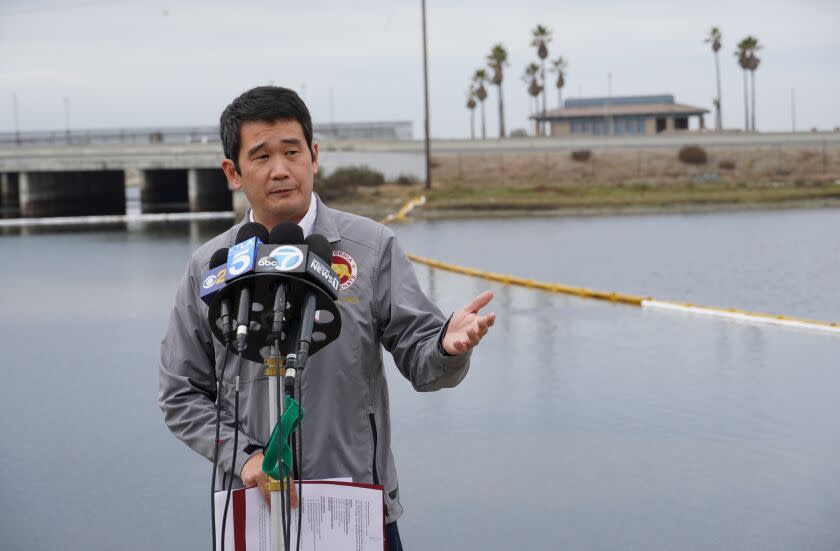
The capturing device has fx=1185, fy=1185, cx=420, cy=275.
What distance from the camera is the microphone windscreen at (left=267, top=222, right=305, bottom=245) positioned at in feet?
9.55

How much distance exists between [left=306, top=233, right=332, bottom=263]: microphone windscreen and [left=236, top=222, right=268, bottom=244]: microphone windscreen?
119 millimetres

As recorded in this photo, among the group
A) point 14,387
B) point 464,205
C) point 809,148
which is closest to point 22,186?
point 464,205

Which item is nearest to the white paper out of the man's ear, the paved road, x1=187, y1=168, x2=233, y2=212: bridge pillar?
the man's ear

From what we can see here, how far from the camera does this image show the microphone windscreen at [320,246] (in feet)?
9.49

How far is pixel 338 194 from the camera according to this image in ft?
166

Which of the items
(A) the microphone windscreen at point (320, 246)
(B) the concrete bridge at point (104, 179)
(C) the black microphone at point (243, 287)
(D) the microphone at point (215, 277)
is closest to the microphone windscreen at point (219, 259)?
(D) the microphone at point (215, 277)

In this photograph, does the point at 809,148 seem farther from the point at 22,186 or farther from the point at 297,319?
the point at 297,319

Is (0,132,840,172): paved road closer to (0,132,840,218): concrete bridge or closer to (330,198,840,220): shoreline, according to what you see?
(0,132,840,218): concrete bridge

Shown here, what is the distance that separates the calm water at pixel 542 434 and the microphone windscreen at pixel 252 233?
10.3 feet

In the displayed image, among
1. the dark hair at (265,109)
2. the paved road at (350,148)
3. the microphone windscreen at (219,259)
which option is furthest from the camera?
the paved road at (350,148)

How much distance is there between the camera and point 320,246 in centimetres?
290

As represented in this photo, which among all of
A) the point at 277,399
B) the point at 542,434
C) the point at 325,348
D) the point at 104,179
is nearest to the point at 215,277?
the point at 277,399

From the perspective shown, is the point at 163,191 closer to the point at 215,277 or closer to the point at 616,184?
the point at 616,184

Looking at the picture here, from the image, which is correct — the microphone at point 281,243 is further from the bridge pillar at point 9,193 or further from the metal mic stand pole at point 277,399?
the bridge pillar at point 9,193
